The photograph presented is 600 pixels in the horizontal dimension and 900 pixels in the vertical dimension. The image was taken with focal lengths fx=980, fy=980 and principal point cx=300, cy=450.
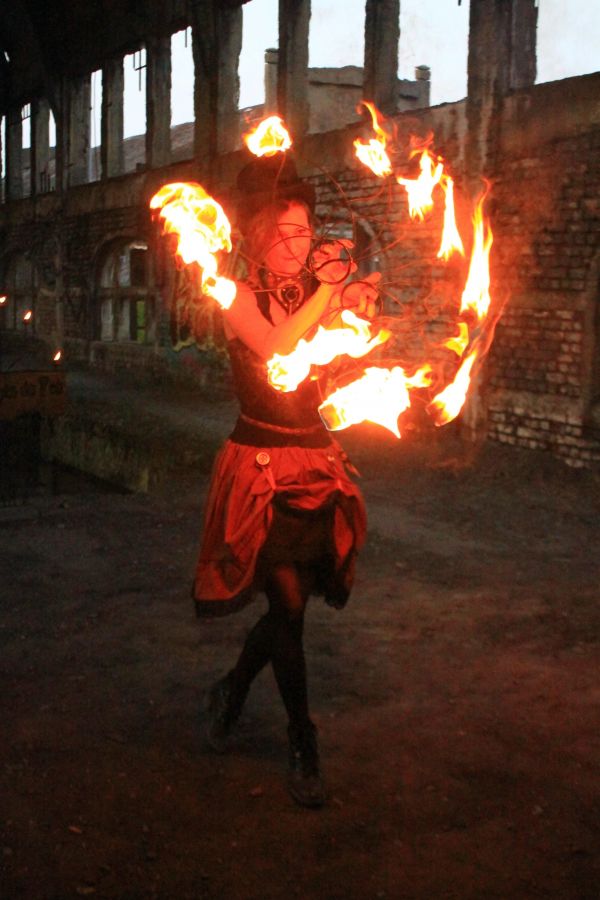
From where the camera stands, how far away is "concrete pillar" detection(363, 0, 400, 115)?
40.7 ft

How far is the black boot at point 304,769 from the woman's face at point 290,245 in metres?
1.55

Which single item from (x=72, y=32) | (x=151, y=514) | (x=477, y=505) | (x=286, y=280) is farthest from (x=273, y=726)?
(x=72, y=32)

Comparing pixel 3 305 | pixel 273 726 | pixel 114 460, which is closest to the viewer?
Result: pixel 273 726

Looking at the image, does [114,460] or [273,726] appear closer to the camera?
[273,726]

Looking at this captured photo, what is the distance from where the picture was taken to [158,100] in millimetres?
18078

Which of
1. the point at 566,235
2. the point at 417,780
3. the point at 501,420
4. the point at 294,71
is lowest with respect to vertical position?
the point at 417,780

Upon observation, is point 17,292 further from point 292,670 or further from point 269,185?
point 292,670

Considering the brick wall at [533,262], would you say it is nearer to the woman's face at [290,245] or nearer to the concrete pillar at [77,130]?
the woman's face at [290,245]

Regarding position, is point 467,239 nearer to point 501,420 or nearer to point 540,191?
point 540,191

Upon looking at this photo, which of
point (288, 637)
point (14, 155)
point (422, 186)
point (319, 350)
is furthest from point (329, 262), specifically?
point (14, 155)

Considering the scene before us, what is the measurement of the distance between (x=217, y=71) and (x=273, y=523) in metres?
14.2

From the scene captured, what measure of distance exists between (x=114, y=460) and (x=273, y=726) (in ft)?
28.6

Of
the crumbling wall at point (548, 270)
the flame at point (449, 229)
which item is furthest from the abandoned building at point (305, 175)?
the flame at point (449, 229)

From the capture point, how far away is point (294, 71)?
14125 mm
